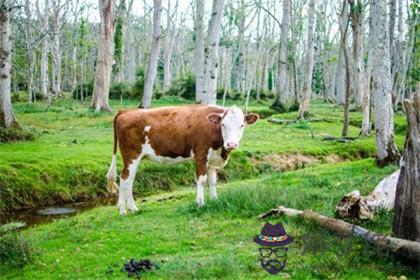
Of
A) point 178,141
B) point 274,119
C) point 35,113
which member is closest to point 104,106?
point 35,113

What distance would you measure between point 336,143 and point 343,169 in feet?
18.1

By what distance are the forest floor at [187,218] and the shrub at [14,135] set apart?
1.30 ft

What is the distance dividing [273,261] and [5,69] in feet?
44.7

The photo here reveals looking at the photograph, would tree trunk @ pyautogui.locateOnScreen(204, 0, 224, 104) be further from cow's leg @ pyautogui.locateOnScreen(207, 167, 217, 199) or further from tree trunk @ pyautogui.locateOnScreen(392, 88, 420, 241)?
tree trunk @ pyautogui.locateOnScreen(392, 88, 420, 241)

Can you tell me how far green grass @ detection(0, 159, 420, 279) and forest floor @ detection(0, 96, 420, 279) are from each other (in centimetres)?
1

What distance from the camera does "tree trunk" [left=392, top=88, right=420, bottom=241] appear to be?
6379 mm

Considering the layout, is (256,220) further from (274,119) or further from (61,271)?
(274,119)

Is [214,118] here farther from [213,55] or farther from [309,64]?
[309,64]

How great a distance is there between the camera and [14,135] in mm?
16625

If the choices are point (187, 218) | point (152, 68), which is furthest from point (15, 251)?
point (152, 68)

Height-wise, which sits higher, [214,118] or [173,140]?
[214,118]

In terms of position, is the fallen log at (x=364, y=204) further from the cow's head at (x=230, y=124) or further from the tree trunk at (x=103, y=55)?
the tree trunk at (x=103, y=55)

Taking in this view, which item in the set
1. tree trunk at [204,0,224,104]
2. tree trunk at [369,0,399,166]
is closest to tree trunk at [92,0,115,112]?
tree trunk at [204,0,224,104]

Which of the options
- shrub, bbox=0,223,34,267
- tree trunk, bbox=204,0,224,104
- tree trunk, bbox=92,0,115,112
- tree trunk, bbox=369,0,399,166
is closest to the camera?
shrub, bbox=0,223,34,267
